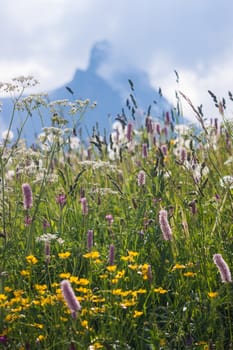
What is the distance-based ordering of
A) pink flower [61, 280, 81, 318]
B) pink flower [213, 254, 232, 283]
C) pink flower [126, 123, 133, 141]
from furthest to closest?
pink flower [126, 123, 133, 141]
pink flower [213, 254, 232, 283]
pink flower [61, 280, 81, 318]

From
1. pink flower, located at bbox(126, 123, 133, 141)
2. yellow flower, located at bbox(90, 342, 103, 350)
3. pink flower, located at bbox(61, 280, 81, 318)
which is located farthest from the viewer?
pink flower, located at bbox(126, 123, 133, 141)

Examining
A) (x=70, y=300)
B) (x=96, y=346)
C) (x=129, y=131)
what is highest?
(x=129, y=131)

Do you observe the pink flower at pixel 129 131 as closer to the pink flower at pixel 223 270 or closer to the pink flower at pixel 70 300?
the pink flower at pixel 223 270

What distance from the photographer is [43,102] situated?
5.03 m

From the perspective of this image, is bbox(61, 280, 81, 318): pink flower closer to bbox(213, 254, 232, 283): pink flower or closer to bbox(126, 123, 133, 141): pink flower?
bbox(213, 254, 232, 283): pink flower

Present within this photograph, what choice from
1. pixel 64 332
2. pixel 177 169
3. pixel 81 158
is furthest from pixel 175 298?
pixel 81 158

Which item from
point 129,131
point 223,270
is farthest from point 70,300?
point 129,131

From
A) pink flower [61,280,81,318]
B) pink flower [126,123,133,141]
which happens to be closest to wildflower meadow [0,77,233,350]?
pink flower [61,280,81,318]

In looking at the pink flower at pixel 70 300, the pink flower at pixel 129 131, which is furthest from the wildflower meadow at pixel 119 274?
the pink flower at pixel 129 131

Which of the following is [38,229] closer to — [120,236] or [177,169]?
[120,236]

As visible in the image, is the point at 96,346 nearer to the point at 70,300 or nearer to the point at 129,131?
the point at 70,300

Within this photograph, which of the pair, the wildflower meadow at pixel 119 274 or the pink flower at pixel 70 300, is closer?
the pink flower at pixel 70 300

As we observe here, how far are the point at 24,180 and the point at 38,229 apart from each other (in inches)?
67.9

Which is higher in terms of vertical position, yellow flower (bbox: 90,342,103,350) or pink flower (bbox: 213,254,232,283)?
pink flower (bbox: 213,254,232,283)
